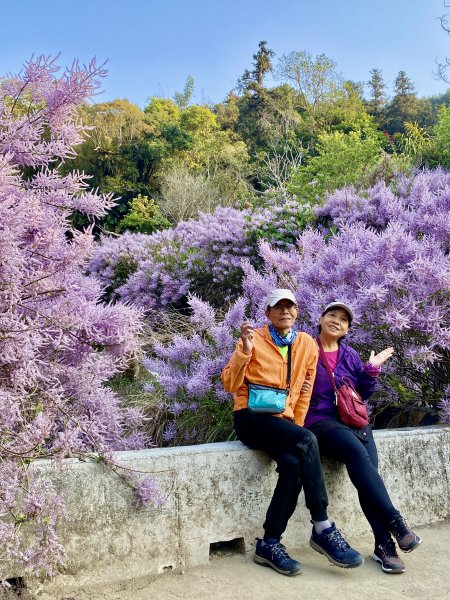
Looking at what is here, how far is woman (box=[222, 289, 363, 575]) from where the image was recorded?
354cm

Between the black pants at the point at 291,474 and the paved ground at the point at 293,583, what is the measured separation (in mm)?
257

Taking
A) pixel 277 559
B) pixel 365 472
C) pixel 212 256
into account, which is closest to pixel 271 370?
pixel 365 472

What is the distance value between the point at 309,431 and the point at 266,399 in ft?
0.96

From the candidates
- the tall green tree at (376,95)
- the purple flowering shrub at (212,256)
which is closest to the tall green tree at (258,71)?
the tall green tree at (376,95)

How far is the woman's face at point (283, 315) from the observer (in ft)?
12.9

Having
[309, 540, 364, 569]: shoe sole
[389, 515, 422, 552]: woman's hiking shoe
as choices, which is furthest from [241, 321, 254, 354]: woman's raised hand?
[389, 515, 422, 552]: woman's hiking shoe

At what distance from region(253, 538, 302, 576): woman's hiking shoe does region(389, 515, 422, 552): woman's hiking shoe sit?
549 millimetres

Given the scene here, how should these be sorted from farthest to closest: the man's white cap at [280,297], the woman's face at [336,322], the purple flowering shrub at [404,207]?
the purple flowering shrub at [404,207]
the woman's face at [336,322]
the man's white cap at [280,297]

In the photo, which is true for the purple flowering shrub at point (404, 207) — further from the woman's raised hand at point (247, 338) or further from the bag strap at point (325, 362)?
the woman's raised hand at point (247, 338)

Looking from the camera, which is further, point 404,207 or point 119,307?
point 404,207

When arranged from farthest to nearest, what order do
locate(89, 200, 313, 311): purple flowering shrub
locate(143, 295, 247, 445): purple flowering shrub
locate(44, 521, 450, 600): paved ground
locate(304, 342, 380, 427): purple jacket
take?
locate(89, 200, 313, 311): purple flowering shrub → locate(143, 295, 247, 445): purple flowering shrub → locate(304, 342, 380, 427): purple jacket → locate(44, 521, 450, 600): paved ground

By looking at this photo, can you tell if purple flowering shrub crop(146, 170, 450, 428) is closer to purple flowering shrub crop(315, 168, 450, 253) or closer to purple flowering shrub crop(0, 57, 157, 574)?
purple flowering shrub crop(315, 168, 450, 253)

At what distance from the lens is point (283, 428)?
144 inches

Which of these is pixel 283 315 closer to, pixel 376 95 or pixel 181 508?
pixel 181 508
